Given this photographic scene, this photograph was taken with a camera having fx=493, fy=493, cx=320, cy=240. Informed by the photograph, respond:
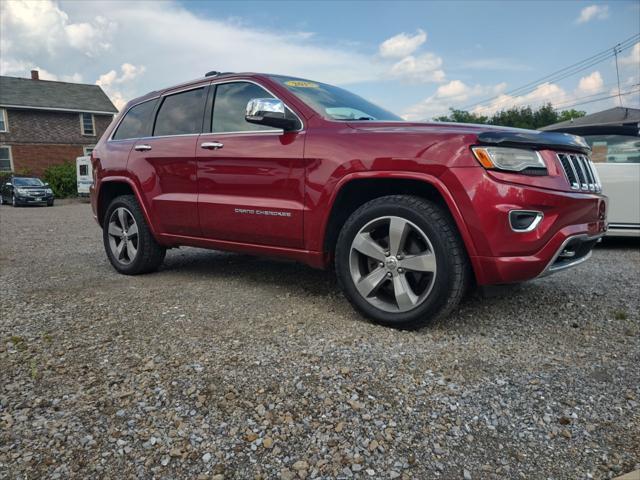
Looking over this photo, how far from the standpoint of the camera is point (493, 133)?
2.76 metres

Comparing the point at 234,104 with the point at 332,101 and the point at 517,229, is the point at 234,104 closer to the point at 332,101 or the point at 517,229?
the point at 332,101

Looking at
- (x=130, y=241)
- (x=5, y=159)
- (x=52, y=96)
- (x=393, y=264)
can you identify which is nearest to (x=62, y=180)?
(x=5, y=159)

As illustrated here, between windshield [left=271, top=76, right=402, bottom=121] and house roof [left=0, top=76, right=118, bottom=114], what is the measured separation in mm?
31953

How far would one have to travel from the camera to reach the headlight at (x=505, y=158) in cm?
273

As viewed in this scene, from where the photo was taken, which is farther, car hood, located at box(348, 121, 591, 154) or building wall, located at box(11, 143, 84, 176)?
building wall, located at box(11, 143, 84, 176)

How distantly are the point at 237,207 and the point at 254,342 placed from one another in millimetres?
1234

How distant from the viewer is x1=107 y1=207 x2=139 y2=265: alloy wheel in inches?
186

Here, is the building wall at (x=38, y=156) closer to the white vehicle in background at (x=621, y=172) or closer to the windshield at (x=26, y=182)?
the windshield at (x=26, y=182)

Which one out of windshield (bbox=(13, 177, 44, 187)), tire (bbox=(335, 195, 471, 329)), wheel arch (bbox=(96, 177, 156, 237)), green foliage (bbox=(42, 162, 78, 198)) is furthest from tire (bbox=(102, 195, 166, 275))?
green foliage (bbox=(42, 162, 78, 198))

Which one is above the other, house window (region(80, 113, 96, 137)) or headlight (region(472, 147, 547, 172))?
house window (region(80, 113, 96, 137))

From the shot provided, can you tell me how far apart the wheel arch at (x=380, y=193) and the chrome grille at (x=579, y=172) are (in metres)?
0.72

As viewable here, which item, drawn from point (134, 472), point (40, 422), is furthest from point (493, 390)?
point (40, 422)

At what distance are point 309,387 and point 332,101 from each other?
2.29 meters

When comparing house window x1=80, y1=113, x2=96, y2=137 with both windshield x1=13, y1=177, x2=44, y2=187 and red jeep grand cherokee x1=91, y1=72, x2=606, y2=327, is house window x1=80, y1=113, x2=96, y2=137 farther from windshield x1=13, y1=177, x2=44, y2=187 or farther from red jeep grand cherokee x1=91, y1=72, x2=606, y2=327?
red jeep grand cherokee x1=91, y1=72, x2=606, y2=327
